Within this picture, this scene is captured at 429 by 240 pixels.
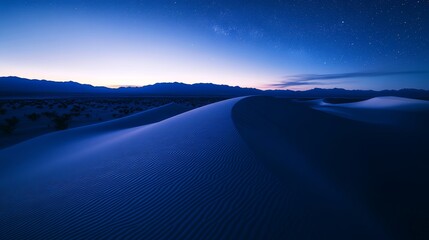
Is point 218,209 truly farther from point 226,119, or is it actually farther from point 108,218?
point 226,119

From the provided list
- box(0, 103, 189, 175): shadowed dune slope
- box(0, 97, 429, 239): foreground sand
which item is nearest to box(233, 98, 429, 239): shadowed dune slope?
box(0, 97, 429, 239): foreground sand

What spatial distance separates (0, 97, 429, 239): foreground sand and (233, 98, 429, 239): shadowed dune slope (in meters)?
0.03

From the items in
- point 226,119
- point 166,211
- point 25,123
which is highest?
point 226,119

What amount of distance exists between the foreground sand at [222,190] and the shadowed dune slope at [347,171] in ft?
0.09

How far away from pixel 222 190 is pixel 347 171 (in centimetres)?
374

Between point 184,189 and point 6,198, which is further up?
point 184,189

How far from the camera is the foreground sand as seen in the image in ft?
7.45

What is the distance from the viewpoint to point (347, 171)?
4.79m

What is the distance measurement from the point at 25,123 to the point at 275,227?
737 inches

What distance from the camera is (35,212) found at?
2.91m

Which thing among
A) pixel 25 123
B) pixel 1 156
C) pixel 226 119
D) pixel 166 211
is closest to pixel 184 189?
pixel 166 211

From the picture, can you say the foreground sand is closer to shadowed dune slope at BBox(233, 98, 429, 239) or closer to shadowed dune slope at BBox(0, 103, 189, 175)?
shadowed dune slope at BBox(233, 98, 429, 239)

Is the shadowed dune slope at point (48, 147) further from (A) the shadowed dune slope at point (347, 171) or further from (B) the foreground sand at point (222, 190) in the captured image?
(A) the shadowed dune slope at point (347, 171)

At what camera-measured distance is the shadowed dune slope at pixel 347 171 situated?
2.99 metres
